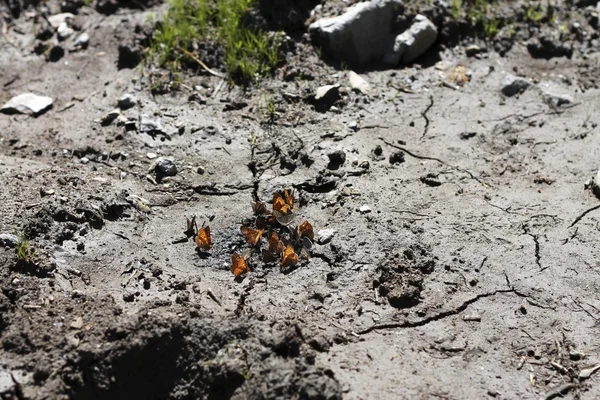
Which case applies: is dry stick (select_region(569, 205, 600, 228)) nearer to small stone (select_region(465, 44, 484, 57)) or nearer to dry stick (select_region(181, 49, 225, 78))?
small stone (select_region(465, 44, 484, 57))

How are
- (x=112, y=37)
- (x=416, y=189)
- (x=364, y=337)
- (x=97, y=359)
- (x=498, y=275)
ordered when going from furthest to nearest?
(x=112, y=37), (x=416, y=189), (x=498, y=275), (x=364, y=337), (x=97, y=359)

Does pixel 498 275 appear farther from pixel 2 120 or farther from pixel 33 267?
pixel 2 120

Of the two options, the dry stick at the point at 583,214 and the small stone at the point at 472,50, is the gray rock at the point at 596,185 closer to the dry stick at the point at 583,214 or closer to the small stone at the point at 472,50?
the dry stick at the point at 583,214

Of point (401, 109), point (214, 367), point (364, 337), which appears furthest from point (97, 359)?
point (401, 109)

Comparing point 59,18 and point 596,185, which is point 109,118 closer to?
point 59,18

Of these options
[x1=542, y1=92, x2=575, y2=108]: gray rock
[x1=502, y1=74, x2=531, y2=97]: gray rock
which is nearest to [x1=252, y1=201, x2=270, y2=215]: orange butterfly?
[x1=502, y1=74, x2=531, y2=97]: gray rock

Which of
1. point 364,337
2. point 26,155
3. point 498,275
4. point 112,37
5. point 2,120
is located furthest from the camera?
point 112,37

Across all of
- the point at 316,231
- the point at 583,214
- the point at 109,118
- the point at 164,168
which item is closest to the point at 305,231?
the point at 316,231
